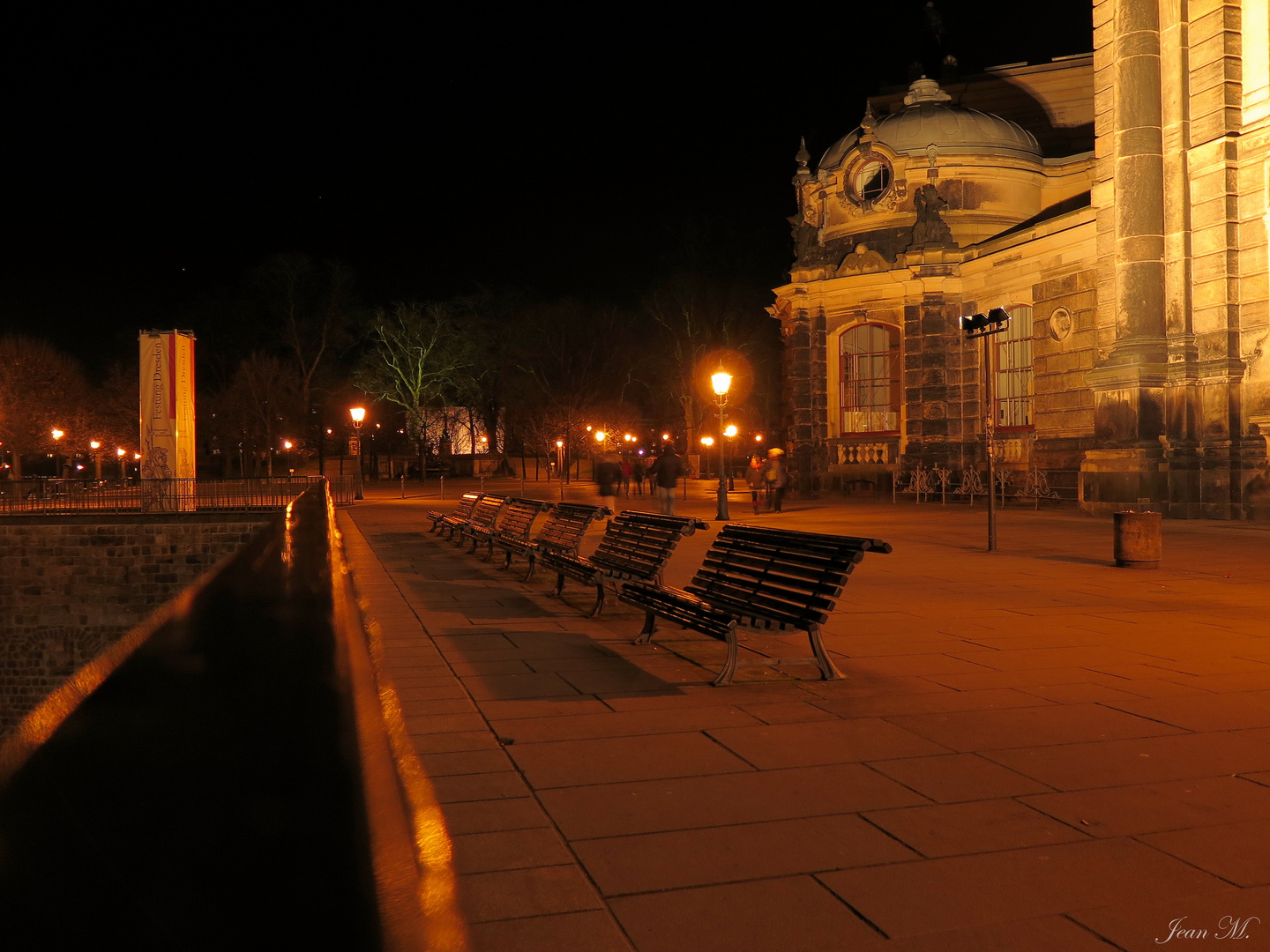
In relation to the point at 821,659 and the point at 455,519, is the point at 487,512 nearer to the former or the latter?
the point at 455,519

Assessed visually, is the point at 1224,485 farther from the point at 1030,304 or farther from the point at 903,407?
the point at 903,407

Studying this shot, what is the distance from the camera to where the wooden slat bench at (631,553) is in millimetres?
8898

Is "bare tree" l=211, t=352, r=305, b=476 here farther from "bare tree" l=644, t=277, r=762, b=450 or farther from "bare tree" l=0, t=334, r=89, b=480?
"bare tree" l=644, t=277, r=762, b=450

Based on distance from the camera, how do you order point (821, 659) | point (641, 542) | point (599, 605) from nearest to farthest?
point (821, 659) < point (641, 542) < point (599, 605)

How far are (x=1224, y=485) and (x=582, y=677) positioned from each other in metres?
18.9

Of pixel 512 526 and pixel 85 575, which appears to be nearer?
pixel 512 526

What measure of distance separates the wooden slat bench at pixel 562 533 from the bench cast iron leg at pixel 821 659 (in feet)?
14.4

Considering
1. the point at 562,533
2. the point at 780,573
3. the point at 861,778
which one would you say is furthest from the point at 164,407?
the point at 861,778

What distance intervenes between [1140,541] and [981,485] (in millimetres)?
21495

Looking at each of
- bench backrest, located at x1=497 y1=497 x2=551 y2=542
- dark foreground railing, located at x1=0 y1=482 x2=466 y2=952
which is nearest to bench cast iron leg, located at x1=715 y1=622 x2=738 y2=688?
dark foreground railing, located at x1=0 y1=482 x2=466 y2=952

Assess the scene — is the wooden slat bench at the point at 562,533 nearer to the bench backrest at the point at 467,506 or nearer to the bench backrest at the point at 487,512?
the bench backrest at the point at 487,512

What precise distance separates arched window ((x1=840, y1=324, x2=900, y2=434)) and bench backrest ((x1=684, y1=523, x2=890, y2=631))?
3224 centimetres

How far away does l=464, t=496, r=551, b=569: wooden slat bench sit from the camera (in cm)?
1386

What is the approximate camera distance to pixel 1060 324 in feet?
102
